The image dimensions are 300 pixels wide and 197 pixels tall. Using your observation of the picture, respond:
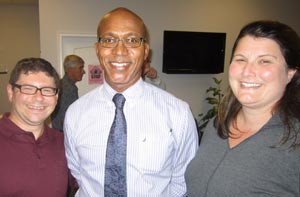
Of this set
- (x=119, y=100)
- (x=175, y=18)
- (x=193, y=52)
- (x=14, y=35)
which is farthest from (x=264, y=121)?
(x=14, y=35)

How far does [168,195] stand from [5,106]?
668 cm

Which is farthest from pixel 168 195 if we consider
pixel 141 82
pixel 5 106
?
pixel 5 106

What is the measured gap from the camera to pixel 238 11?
5332mm

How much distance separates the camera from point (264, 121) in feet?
3.90

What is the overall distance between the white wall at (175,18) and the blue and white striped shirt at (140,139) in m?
3.27

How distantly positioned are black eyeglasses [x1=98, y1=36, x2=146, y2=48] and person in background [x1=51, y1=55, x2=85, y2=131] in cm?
161

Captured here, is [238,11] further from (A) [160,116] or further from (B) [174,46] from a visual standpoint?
(A) [160,116]

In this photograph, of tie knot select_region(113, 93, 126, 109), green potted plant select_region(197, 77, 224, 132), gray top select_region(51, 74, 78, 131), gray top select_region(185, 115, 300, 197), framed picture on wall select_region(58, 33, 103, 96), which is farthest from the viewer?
green potted plant select_region(197, 77, 224, 132)

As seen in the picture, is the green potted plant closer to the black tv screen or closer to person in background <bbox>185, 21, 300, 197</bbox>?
the black tv screen

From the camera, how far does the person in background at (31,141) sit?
4.37 ft

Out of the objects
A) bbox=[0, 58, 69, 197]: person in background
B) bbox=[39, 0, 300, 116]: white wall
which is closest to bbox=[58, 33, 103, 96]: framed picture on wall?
bbox=[39, 0, 300, 116]: white wall

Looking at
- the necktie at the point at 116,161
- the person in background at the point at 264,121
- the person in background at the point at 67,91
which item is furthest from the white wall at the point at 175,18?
the person in background at the point at 264,121

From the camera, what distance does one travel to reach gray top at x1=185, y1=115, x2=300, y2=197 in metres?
1.01

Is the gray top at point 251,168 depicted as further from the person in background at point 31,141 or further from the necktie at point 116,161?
the person in background at point 31,141
